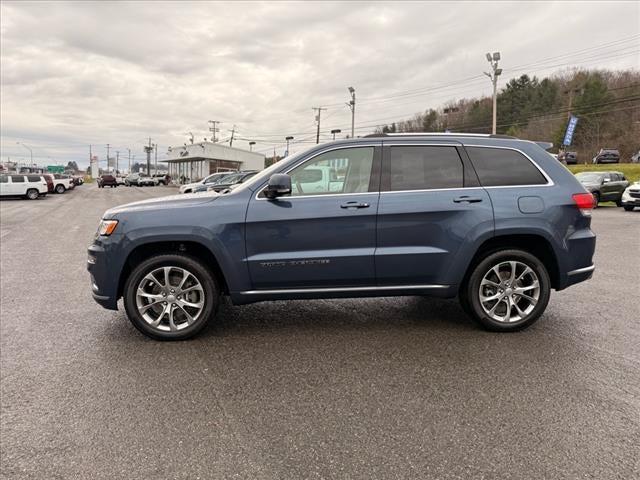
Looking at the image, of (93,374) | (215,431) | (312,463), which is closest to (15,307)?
(93,374)

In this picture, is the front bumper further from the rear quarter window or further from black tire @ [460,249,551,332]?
the rear quarter window

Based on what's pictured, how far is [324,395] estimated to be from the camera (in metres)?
3.24

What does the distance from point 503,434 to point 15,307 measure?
5413 mm

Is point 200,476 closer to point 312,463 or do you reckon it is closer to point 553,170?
point 312,463

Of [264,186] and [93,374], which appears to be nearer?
[93,374]

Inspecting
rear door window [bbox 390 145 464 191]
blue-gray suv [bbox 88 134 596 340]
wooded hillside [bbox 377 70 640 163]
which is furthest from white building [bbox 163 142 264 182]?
rear door window [bbox 390 145 464 191]

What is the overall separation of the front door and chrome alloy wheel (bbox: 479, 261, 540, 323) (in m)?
1.17

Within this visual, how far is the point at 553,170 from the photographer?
179 inches

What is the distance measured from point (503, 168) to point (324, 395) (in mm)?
2848

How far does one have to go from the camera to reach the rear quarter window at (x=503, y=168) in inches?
176

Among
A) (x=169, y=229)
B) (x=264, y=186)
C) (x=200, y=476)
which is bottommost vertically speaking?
(x=200, y=476)

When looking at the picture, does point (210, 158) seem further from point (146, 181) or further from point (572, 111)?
point (572, 111)

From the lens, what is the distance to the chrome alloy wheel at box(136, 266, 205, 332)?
14.0ft

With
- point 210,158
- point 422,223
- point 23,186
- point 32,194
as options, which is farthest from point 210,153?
point 422,223
